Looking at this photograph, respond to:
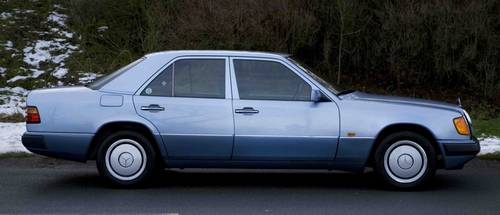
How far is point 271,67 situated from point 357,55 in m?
8.14

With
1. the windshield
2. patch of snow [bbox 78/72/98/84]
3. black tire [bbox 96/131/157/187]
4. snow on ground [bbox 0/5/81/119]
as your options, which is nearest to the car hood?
the windshield

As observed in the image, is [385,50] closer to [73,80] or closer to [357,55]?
[357,55]

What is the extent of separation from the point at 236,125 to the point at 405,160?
1.80 m

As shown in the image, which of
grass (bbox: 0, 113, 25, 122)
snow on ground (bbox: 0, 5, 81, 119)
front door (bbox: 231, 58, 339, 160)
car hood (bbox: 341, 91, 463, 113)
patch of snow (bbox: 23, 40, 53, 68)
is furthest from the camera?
patch of snow (bbox: 23, 40, 53, 68)

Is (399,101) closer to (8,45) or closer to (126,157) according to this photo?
(126,157)

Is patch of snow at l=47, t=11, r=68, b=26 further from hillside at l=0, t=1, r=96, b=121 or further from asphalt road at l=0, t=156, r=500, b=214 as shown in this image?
asphalt road at l=0, t=156, r=500, b=214

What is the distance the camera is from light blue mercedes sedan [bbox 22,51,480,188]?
7.28 meters

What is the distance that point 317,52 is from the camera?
1534cm

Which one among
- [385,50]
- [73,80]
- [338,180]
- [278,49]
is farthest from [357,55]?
[338,180]

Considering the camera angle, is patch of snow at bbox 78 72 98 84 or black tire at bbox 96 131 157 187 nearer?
black tire at bbox 96 131 157 187

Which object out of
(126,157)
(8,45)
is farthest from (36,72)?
(126,157)

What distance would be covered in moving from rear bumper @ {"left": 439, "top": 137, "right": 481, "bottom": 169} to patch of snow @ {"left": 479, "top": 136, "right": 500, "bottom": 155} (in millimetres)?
2418

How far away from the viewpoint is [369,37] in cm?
1509

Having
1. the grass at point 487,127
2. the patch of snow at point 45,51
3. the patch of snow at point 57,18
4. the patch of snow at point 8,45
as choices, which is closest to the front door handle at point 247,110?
the grass at point 487,127
